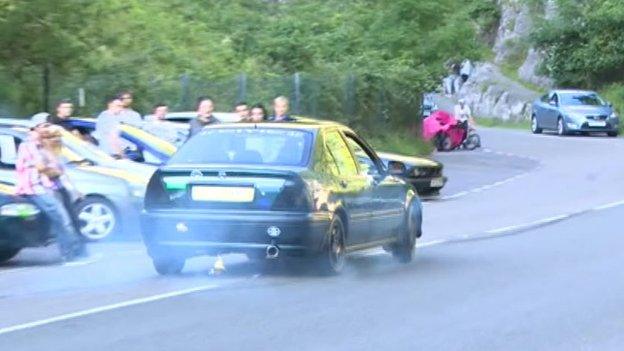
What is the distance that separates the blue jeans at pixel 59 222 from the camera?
47.9ft

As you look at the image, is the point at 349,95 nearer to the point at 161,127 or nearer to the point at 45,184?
the point at 161,127

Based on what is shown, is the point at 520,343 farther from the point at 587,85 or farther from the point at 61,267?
the point at 587,85

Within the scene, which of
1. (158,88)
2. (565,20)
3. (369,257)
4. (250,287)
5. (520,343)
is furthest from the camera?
(565,20)

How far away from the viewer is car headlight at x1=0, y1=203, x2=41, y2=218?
14219mm

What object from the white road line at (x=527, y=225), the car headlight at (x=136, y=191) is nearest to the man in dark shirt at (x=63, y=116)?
the car headlight at (x=136, y=191)

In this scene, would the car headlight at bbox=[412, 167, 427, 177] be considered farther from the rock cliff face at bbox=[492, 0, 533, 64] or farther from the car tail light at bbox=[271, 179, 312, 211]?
the rock cliff face at bbox=[492, 0, 533, 64]

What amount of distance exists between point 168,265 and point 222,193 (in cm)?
107

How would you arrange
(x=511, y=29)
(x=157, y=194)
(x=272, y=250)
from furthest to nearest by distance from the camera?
1. (x=511, y=29)
2. (x=157, y=194)
3. (x=272, y=250)

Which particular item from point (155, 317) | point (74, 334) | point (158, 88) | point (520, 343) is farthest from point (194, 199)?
point (158, 88)

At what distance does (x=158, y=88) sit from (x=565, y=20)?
33088 mm

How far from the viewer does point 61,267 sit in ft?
46.8

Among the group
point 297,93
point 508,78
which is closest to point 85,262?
point 297,93

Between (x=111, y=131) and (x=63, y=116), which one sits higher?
(x=63, y=116)

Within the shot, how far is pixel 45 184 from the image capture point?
14.9 metres
